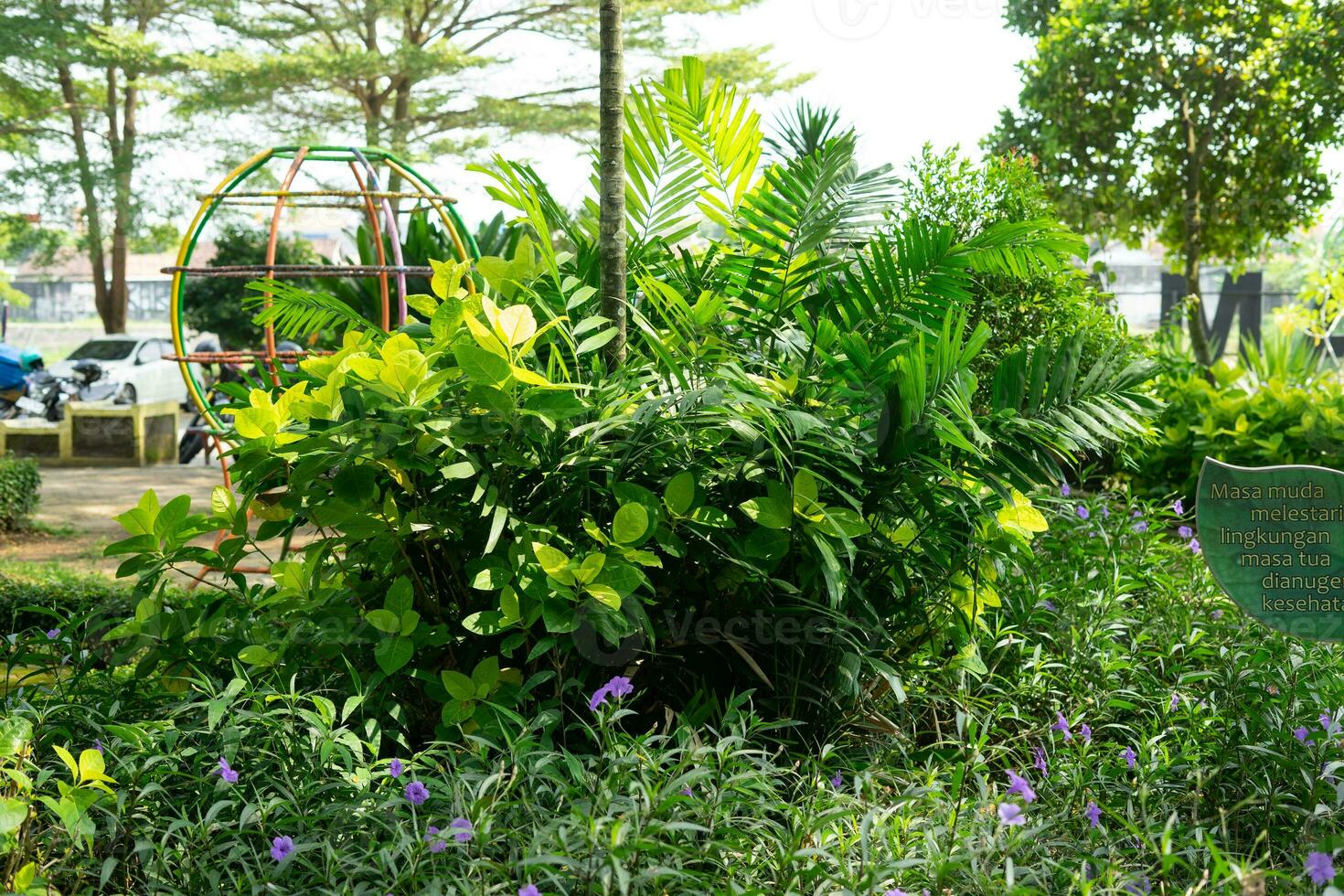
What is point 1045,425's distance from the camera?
7.79 ft

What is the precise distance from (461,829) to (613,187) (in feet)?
5.10

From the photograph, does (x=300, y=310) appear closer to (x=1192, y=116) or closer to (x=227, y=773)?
(x=227, y=773)

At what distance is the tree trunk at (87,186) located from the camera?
18016mm

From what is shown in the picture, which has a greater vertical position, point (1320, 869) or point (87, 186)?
point (87, 186)

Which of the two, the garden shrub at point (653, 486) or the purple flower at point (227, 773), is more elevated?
the garden shrub at point (653, 486)

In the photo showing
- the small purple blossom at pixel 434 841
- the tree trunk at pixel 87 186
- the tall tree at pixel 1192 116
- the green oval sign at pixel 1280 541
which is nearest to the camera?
the small purple blossom at pixel 434 841

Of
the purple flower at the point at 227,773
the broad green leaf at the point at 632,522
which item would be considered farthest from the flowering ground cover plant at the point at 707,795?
the broad green leaf at the point at 632,522

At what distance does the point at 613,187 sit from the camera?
2.65 metres

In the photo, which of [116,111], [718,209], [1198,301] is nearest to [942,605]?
[718,209]

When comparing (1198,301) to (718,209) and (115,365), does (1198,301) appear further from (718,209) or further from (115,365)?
(115,365)

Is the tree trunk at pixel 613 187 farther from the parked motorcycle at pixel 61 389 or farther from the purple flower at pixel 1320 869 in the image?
the parked motorcycle at pixel 61 389

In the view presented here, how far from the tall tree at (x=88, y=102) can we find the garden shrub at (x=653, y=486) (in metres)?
17.0

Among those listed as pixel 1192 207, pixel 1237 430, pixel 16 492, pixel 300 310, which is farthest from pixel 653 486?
pixel 1192 207

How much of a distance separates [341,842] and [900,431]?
4.11 ft
